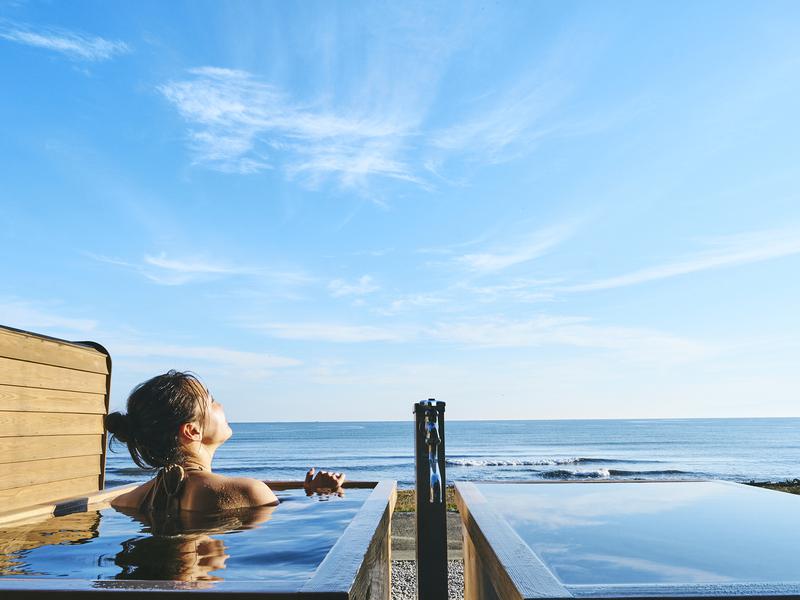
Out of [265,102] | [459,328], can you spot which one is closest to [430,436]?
[265,102]

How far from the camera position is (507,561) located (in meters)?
1.63

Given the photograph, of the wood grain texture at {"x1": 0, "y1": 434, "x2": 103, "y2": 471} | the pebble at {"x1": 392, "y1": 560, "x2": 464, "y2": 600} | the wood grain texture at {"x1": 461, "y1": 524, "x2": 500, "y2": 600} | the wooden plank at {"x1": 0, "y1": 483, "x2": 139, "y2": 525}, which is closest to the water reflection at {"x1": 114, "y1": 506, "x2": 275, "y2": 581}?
the wooden plank at {"x1": 0, "y1": 483, "x2": 139, "y2": 525}

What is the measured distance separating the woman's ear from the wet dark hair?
17 millimetres

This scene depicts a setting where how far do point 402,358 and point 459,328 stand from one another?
4.16 m

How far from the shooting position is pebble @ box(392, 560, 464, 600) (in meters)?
5.72

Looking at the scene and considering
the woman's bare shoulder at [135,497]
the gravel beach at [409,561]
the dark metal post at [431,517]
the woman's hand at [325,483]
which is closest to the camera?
the dark metal post at [431,517]

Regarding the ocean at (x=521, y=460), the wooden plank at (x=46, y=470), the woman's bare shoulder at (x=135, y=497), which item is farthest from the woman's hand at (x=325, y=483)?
the ocean at (x=521, y=460)

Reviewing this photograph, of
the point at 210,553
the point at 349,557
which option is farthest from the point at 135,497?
the point at 349,557

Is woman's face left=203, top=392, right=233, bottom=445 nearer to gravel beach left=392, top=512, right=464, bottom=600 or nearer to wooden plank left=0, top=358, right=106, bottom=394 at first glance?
gravel beach left=392, top=512, right=464, bottom=600

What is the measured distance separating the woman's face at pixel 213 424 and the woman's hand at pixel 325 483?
34.7 inches

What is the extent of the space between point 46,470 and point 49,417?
35cm

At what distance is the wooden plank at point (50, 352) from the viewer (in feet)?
13.4

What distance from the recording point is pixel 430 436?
2.66 metres

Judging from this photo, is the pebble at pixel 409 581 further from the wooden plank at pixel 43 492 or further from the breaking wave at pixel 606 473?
the breaking wave at pixel 606 473
